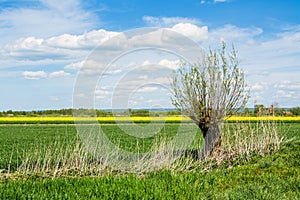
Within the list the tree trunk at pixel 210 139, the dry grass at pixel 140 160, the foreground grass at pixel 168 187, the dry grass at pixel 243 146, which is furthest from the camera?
the tree trunk at pixel 210 139

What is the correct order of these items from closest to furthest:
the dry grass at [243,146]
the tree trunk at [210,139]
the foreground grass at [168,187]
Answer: the foreground grass at [168,187]
the dry grass at [243,146]
the tree trunk at [210,139]

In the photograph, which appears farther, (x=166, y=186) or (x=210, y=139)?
(x=210, y=139)

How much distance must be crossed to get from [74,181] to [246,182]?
15.1 feet

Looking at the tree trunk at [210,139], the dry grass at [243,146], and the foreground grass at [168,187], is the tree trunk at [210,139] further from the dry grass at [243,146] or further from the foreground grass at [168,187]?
the foreground grass at [168,187]

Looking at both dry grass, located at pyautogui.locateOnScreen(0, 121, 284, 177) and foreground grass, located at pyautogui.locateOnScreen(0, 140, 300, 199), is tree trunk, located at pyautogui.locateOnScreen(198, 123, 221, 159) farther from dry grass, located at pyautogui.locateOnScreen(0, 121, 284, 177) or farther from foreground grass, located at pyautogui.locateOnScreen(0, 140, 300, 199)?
foreground grass, located at pyautogui.locateOnScreen(0, 140, 300, 199)

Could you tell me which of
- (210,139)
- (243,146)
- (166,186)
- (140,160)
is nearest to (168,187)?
(166,186)

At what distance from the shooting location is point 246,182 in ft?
36.7

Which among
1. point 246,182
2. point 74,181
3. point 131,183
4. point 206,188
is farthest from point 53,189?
point 246,182

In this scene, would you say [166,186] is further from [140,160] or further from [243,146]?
[243,146]

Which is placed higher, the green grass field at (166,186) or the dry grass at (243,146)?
the dry grass at (243,146)

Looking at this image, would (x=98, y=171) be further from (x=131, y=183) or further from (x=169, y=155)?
(x=131, y=183)

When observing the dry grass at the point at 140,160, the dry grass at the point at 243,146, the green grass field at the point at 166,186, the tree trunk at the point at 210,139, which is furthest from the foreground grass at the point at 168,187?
the tree trunk at the point at 210,139

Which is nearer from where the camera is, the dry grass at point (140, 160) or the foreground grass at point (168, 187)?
the foreground grass at point (168, 187)

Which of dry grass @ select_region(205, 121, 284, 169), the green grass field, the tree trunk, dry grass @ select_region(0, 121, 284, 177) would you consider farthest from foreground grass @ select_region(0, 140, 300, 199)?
the tree trunk
